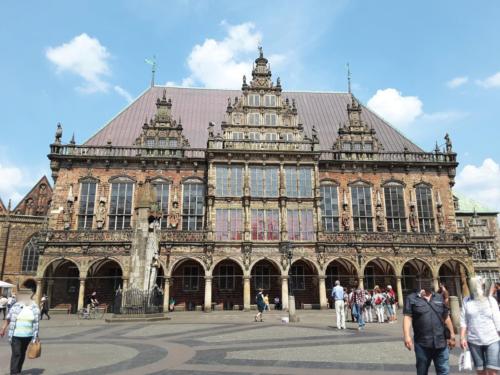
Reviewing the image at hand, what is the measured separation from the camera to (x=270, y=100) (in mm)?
33562

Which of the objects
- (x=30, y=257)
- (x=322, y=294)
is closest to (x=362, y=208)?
(x=322, y=294)

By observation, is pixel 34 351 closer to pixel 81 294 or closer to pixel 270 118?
pixel 81 294

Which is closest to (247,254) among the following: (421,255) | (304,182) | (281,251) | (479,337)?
(281,251)

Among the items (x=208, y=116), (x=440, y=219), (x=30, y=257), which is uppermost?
(x=208, y=116)

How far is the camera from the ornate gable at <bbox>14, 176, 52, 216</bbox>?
4678cm

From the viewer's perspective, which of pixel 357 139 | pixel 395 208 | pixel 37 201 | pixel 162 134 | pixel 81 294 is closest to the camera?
pixel 81 294

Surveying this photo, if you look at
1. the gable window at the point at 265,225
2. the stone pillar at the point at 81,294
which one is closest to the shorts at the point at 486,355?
the gable window at the point at 265,225

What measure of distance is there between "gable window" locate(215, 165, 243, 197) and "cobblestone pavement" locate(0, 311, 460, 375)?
54.9 feet

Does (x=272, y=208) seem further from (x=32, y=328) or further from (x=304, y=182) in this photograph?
(x=32, y=328)

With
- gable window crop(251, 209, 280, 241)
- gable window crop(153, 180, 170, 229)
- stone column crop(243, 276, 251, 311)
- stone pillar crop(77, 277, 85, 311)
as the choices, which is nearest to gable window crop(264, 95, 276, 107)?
gable window crop(251, 209, 280, 241)

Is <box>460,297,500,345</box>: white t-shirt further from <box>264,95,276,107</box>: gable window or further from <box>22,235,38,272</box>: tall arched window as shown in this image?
<box>22,235,38,272</box>: tall arched window

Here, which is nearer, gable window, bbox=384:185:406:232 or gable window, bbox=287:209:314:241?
gable window, bbox=287:209:314:241

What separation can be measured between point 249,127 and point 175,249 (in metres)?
11.3

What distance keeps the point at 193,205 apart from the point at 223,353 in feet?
75.2
